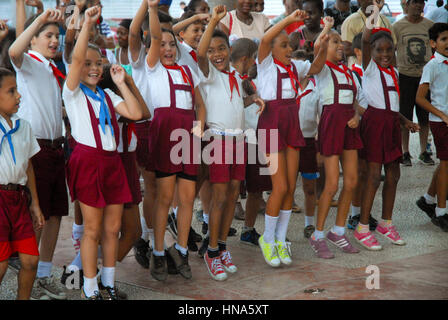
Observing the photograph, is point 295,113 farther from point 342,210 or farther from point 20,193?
point 20,193

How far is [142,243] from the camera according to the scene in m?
4.52

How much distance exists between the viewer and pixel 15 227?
3346 millimetres

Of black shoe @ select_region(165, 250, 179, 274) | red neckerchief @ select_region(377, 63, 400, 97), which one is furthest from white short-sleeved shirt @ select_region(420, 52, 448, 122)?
black shoe @ select_region(165, 250, 179, 274)

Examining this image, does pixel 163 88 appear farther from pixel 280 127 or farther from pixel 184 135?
pixel 280 127

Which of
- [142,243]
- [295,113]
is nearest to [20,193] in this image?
[142,243]

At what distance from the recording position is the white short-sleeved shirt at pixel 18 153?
3.36 metres

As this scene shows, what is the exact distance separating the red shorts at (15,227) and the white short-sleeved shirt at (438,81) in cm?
362

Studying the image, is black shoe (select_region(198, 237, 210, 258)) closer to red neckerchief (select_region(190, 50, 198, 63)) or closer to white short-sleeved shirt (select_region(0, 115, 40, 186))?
red neckerchief (select_region(190, 50, 198, 63))

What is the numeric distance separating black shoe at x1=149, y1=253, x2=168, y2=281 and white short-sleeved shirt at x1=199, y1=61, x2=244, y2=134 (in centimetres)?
97

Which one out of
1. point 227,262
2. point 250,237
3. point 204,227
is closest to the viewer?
point 227,262

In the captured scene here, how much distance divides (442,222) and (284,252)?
5.64 feet

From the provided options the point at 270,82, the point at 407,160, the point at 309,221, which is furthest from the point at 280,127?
the point at 407,160

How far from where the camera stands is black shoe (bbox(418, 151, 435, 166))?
7812 millimetres

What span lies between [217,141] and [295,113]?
2.12 ft
